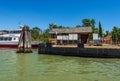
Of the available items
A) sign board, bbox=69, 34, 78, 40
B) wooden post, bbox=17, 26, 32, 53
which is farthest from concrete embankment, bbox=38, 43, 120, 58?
sign board, bbox=69, 34, 78, 40

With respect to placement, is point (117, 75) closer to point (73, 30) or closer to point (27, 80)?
point (27, 80)

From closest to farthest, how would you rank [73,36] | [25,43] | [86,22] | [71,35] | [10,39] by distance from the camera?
[25,43] → [73,36] → [71,35] → [10,39] → [86,22]

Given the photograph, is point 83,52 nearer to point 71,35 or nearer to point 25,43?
point 25,43

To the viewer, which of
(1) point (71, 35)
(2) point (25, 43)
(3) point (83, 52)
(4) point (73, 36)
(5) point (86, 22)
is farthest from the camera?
(5) point (86, 22)

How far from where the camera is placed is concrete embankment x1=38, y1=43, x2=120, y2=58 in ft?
108

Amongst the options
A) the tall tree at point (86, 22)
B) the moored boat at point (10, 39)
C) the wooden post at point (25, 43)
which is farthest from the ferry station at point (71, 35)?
the tall tree at point (86, 22)

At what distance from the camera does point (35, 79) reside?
54.0ft

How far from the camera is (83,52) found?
3531 centimetres

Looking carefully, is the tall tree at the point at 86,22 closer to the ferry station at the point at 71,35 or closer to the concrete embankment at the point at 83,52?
the ferry station at the point at 71,35

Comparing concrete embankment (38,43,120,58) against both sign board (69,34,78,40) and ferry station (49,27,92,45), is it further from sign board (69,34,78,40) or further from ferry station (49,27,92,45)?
sign board (69,34,78,40)

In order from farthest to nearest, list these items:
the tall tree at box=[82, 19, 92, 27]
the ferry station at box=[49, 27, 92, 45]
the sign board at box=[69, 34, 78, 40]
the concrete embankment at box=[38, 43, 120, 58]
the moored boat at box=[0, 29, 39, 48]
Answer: the tall tree at box=[82, 19, 92, 27], the moored boat at box=[0, 29, 39, 48], the ferry station at box=[49, 27, 92, 45], the sign board at box=[69, 34, 78, 40], the concrete embankment at box=[38, 43, 120, 58]

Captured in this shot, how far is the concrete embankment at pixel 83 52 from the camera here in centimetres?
3294

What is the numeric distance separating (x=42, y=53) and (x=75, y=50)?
263 inches

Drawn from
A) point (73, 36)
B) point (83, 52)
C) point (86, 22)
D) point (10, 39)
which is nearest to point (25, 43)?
point (73, 36)
